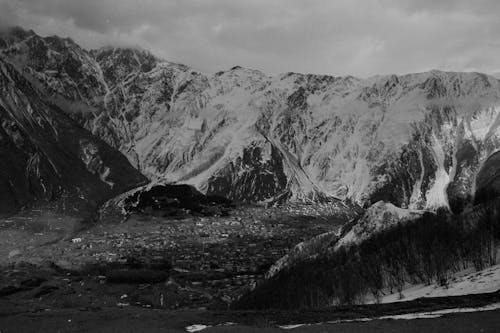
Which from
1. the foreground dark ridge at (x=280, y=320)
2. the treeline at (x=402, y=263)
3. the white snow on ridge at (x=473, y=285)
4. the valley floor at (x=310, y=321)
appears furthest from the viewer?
the treeline at (x=402, y=263)

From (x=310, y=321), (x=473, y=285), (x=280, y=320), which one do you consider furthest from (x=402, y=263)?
(x=310, y=321)

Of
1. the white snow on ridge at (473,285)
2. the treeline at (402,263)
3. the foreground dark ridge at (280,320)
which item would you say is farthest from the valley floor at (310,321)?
the treeline at (402,263)

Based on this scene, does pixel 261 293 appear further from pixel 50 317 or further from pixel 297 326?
pixel 297 326

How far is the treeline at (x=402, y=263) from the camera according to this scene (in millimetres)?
139625

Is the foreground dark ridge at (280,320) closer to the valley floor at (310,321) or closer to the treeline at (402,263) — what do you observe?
the valley floor at (310,321)

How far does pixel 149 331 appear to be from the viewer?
218ft

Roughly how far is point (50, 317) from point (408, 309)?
54.6 m

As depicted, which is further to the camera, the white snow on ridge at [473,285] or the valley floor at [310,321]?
the white snow on ridge at [473,285]

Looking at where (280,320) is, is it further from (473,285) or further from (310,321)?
(473,285)

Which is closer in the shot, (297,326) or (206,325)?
(297,326)

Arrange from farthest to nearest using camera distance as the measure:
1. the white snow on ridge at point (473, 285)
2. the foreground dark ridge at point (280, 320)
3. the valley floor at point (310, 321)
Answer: the white snow on ridge at point (473, 285), the foreground dark ridge at point (280, 320), the valley floor at point (310, 321)

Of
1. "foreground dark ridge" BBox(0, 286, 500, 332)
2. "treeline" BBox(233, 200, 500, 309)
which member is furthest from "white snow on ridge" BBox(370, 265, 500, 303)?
"treeline" BBox(233, 200, 500, 309)

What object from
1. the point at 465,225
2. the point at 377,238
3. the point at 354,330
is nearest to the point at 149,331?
the point at 354,330

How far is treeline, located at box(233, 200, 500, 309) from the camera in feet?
458
